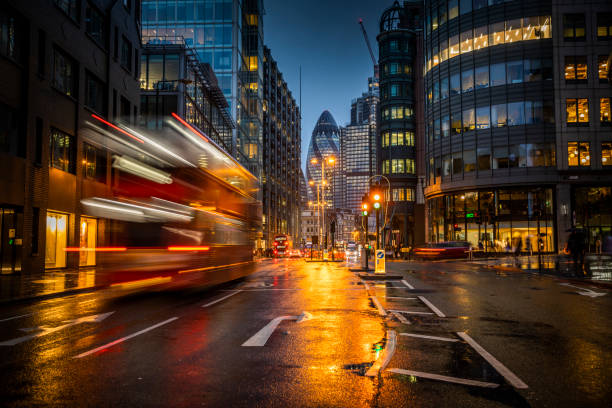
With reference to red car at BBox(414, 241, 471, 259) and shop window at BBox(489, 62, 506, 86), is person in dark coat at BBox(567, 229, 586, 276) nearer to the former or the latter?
red car at BBox(414, 241, 471, 259)

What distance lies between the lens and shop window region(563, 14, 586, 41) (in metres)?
49.1

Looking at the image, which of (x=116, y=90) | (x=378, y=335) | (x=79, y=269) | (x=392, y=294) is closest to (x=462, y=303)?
(x=392, y=294)

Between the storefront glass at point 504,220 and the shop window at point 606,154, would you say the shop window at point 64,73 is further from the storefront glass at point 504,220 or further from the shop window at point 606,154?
the shop window at point 606,154

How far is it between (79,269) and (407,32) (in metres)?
66.0

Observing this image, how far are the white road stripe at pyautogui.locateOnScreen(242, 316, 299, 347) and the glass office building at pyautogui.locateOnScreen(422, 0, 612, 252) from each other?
3942cm

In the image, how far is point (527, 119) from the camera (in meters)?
49.9

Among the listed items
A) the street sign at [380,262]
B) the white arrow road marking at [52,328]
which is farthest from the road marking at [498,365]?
the street sign at [380,262]

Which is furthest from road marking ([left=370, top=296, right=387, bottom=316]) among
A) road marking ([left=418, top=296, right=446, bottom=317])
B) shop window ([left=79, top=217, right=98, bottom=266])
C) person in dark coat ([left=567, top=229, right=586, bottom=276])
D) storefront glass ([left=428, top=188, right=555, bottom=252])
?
storefront glass ([left=428, top=188, right=555, bottom=252])

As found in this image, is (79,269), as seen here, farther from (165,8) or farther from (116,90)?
(165,8)

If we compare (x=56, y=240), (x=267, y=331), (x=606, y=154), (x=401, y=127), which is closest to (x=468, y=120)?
(x=606, y=154)

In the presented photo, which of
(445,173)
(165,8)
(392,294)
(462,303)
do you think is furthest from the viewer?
(165,8)

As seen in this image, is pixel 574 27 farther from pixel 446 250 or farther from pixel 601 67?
pixel 446 250

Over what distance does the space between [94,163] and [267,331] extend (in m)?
28.3

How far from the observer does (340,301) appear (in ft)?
44.8
